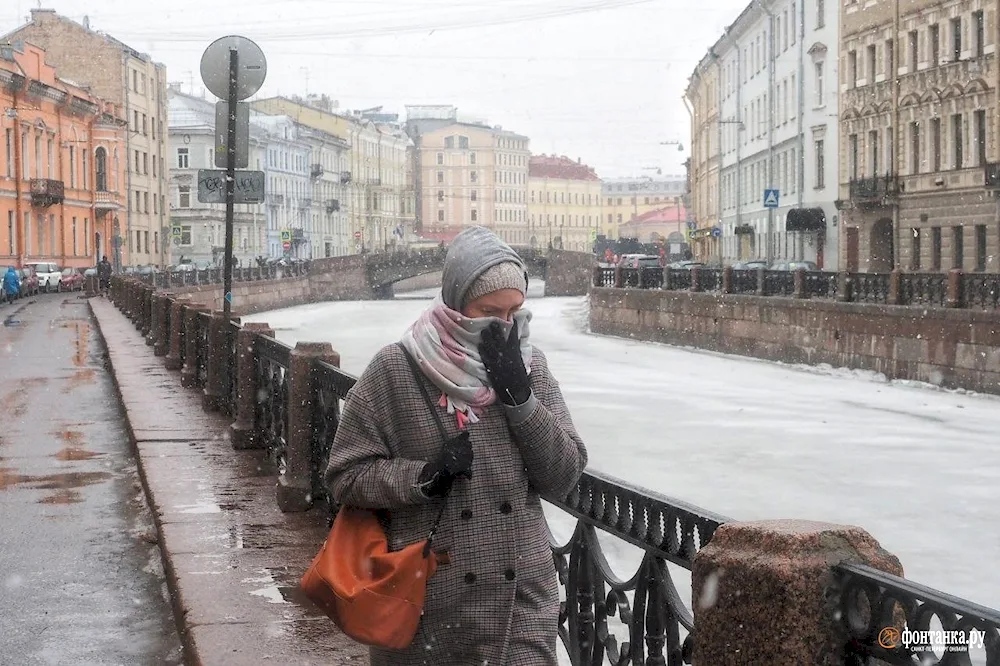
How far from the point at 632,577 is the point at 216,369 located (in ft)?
26.8

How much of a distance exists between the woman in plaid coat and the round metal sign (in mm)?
7542

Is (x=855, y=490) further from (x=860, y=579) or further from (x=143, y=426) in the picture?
(x=860, y=579)

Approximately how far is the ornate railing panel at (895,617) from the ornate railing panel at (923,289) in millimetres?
23801

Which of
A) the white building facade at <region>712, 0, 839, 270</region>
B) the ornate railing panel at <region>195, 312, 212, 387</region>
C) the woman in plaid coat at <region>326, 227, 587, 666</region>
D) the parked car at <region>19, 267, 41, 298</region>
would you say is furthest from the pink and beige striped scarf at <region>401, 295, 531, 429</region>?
the parked car at <region>19, 267, 41, 298</region>

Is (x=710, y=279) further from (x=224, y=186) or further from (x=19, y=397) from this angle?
(x=224, y=186)

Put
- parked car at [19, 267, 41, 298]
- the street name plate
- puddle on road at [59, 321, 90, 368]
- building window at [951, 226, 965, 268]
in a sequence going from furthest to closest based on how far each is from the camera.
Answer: parked car at [19, 267, 41, 298]
building window at [951, 226, 965, 268]
puddle on road at [59, 321, 90, 368]
the street name plate

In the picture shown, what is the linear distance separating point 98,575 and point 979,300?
20217mm

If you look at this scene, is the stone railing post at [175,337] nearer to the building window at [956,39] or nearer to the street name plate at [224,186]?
the street name plate at [224,186]

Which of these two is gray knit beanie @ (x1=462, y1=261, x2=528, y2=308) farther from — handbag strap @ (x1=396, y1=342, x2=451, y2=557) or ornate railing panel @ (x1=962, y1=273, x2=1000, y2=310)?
ornate railing panel @ (x1=962, y1=273, x2=1000, y2=310)

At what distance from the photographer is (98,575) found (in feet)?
21.6

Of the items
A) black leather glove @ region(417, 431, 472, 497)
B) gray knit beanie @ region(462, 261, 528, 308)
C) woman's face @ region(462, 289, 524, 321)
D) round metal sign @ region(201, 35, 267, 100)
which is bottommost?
black leather glove @ region(417, 431, 472, 497)

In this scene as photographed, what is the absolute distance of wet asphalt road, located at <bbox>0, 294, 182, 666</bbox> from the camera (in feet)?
17.9

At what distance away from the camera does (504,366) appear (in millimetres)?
2959

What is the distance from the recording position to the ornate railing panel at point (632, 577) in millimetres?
3504
